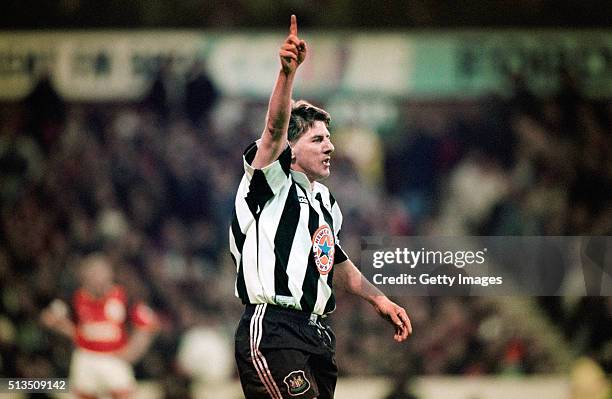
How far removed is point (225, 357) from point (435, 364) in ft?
4.67

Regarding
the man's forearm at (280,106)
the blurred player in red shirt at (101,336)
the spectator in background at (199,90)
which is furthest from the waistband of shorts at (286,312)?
the spectator in background at (199,90)

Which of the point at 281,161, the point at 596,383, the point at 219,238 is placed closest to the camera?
the point at 281,161

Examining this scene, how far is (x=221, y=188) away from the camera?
21.8 feet

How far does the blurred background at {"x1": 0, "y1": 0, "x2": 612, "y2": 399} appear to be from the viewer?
20.7 feet

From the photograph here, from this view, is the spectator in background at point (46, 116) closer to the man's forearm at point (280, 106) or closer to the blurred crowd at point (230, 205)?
the blurred crowd at point (230, 205)

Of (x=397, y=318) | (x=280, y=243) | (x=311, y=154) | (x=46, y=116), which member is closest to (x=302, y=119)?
(x=311, y=154)

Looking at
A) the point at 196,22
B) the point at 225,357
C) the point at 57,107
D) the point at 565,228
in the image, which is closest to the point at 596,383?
the point at 565,228

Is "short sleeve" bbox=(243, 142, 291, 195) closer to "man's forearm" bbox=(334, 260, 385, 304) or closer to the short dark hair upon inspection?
the short dark hair

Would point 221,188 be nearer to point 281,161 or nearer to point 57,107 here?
point 57,107

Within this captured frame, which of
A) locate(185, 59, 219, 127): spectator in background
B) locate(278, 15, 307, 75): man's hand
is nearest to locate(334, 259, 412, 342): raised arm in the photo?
locate(278, 15, 307, 75): man's hand

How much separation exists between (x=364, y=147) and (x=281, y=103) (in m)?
3.80

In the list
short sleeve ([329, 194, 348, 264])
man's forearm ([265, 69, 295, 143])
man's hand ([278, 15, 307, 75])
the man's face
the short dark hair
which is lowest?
short sleeve ([329, 194, 348, 264])

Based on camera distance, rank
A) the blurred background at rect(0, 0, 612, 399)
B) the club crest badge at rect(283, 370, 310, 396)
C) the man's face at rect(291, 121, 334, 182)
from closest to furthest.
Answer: the club crest badge at rect(283, 370, 310, 396), the man's face at rect(291, 121, 334, 182), the blurred background at rect(0, 0, 612, 399)

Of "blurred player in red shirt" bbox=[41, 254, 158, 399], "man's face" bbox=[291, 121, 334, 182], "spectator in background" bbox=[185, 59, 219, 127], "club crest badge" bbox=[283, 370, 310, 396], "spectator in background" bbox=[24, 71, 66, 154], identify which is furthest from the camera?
"spectator in background" bbox=[24, 71, 66, 154]
